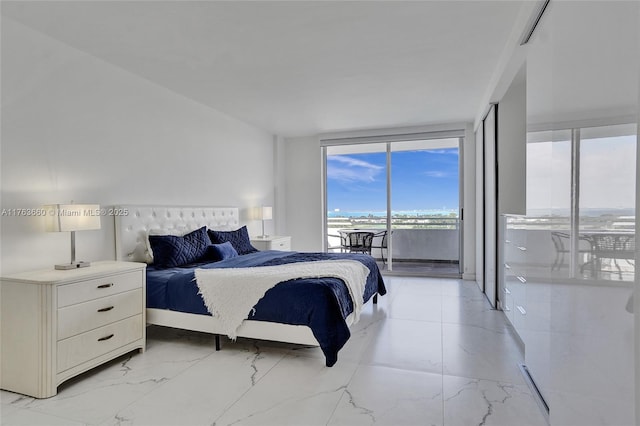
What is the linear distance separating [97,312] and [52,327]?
0.31 m

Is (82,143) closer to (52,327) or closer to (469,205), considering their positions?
(52,327)

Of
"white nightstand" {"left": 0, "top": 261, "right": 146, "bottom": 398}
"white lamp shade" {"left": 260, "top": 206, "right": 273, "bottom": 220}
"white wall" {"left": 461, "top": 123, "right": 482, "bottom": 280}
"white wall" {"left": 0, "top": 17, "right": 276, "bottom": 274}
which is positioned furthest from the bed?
"white wall" {"left": 461, "top": 123, "right": 482, "bottom": 280}

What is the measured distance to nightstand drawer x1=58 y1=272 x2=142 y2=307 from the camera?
2354 mm

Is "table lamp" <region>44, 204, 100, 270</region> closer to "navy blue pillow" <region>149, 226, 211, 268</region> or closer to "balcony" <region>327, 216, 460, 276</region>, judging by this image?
"navy blue pillow" <region>149, 226, 211, 268</region>

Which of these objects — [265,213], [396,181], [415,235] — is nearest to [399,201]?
[396,181]

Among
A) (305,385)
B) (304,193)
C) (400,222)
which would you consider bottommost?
(305,385)

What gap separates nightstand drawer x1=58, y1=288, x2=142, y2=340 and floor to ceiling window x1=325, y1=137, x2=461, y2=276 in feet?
13.9

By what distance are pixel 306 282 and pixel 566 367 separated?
65.1 inches

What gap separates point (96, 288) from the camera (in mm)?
2561

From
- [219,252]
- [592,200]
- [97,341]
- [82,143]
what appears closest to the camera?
[592,200]

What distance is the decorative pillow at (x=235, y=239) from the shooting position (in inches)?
172

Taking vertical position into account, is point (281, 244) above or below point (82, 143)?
below

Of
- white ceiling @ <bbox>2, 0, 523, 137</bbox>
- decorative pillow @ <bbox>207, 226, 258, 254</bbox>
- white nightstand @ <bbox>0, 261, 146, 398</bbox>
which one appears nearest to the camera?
white nightstand @ <bbox>0, 261, 146, 398</bbox>

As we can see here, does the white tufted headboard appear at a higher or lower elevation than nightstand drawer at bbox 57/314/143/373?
higher
